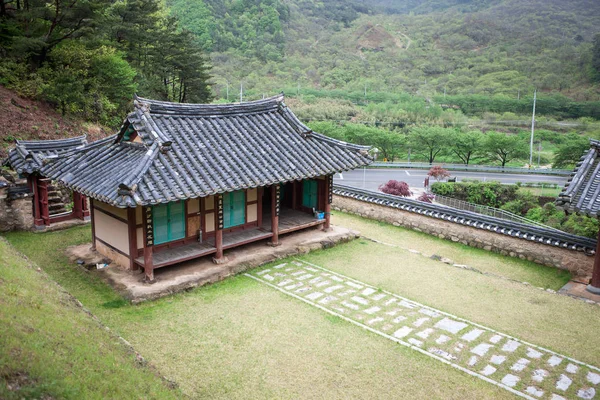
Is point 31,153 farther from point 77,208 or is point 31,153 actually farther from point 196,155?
point 196,155

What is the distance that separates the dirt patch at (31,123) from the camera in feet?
71.3

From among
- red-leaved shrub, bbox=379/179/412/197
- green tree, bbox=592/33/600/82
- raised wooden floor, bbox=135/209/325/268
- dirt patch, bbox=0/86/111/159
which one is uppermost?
green tree, bbox=592/33/600/82

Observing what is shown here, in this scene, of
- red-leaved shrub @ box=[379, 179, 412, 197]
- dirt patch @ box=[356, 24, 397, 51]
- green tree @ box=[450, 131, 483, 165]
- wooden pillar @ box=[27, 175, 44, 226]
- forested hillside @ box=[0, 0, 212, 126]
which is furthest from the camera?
dirt patch @ box=[356, 24, 397, 51]

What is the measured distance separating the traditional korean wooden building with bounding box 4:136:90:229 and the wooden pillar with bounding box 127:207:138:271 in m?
4.18

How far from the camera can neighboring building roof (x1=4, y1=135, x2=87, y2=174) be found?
50.4ft

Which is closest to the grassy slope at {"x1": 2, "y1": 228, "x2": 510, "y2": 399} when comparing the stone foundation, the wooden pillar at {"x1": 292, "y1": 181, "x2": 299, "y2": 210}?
the stone foundation

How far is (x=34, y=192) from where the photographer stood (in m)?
15.9

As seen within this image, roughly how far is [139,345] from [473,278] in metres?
9.46

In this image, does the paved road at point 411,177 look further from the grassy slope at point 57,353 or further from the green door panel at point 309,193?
the grassy slope at point 57,353

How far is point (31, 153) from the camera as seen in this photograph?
15.5m

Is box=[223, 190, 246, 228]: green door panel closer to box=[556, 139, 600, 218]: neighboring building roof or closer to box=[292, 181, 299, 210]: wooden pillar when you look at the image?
box=[292, 181, 299, 210]: wooden pillar

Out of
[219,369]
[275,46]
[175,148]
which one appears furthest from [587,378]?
[275,46]

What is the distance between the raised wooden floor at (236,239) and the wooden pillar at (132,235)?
199 millimetres

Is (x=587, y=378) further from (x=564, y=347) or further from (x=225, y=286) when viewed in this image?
(x=225, y=286)
